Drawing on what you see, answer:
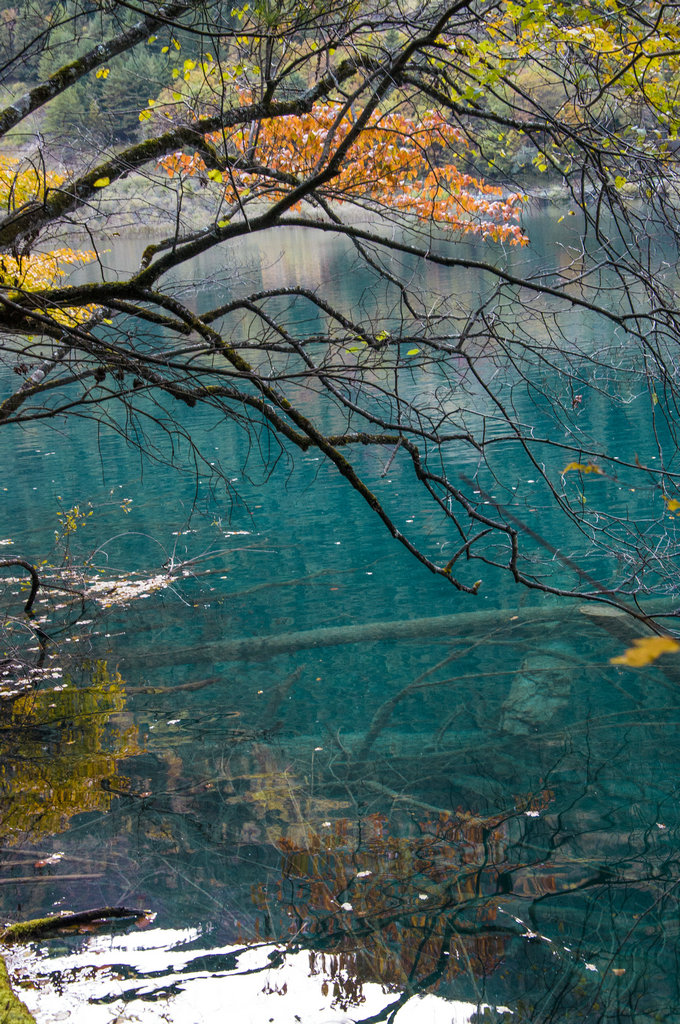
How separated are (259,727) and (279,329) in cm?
359

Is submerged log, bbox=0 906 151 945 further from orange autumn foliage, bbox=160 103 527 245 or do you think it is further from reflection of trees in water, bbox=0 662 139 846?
orange autumn foliage, bbox=160 103 527 245

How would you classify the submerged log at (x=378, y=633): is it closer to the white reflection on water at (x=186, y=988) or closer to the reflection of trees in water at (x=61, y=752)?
the reflection of trees in water at (x=61, y=752)

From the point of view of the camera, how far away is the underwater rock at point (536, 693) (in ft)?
22.6

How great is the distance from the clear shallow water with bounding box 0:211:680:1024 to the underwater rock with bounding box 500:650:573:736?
2 cm

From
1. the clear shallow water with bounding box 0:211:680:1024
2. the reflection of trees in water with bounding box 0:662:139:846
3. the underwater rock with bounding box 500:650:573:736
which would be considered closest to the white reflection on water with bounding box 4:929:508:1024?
the clear shallow water with bounding box 0:211:680:1024

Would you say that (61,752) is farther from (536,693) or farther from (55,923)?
(536,693)

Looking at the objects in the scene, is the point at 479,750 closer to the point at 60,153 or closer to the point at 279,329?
the point at 279,329

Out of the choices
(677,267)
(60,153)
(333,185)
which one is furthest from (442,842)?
(60,153)

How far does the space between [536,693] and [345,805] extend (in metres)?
2.15

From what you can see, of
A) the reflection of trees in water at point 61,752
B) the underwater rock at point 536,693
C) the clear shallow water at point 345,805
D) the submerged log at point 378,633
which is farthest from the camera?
the submerged log at point 378,633

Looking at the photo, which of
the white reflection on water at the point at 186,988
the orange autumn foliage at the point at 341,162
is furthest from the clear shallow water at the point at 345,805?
the orange autumn foliage at the point at 341,162

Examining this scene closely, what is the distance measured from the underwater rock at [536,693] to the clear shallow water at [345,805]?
2cm

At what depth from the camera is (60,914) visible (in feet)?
15.7

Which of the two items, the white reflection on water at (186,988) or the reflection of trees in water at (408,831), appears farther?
the reflection of trees in water at (408,831)
